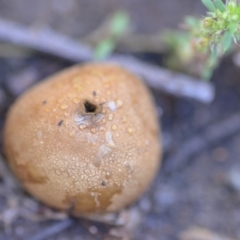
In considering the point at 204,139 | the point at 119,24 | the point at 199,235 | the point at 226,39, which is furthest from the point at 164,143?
the point at 226,39

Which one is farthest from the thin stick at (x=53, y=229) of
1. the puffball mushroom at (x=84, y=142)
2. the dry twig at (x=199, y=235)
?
the dry twig at (x=199, y=235)

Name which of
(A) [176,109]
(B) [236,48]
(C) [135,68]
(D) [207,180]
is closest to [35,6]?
(C) [135,68]

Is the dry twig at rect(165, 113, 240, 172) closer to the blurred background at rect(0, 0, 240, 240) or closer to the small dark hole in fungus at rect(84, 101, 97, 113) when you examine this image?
the blurred background at rect(0, 0, 240, 240)

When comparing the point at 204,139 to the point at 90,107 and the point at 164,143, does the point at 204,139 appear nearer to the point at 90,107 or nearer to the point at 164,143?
the point at 164,143

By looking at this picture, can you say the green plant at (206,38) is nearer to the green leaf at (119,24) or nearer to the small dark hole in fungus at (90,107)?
the green leaf at (119,24)

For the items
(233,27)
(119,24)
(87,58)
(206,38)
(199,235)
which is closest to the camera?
(233,27)

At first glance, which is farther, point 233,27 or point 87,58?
point 87,58
